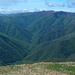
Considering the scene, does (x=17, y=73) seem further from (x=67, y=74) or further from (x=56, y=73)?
(x=67, y=74)

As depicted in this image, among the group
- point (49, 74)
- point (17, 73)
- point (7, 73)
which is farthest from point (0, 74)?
point (49, 74)

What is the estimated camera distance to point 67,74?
92.9ft

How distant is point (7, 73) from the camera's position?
98.1ft

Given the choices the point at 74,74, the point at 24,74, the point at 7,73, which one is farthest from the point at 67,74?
the point at 7,73

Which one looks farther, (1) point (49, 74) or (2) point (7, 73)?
(2) point (7, 73)

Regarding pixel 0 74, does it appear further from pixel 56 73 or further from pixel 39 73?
pixel 56 73

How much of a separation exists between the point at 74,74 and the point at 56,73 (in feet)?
13.6

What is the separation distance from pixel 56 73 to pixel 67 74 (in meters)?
2.48

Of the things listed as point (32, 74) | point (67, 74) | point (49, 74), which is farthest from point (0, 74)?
point (67, 74)

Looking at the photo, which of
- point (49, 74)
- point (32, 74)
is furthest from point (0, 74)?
point (49, 74)

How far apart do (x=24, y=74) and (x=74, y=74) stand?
1152 centimetres

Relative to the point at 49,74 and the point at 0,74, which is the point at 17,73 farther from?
the point at 49,74

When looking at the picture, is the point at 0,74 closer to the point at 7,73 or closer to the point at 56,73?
the point at 7,73

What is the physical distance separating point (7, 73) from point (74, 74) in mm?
15802
